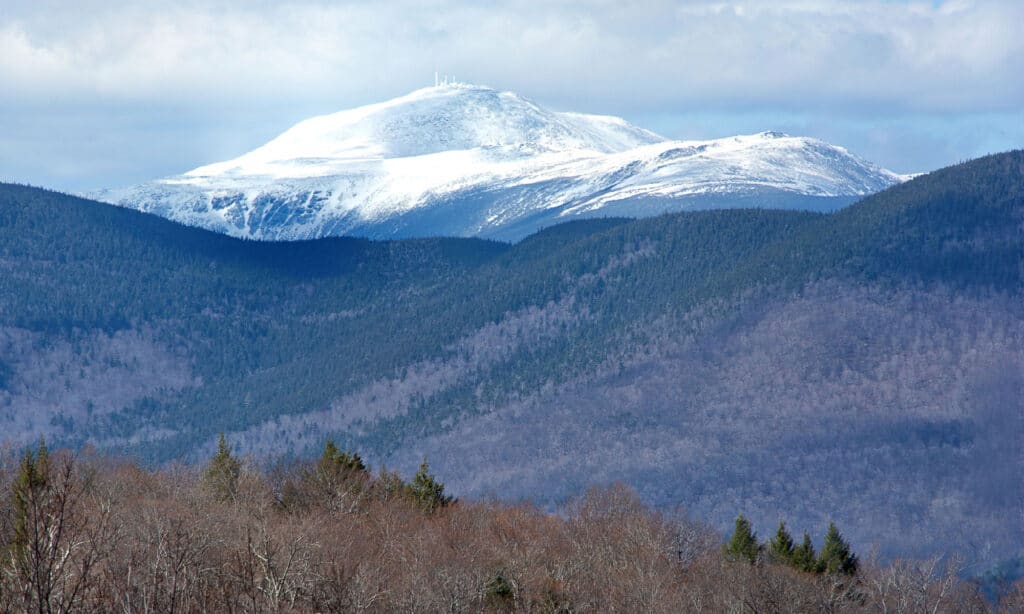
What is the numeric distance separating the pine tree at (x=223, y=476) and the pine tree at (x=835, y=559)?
45.7m

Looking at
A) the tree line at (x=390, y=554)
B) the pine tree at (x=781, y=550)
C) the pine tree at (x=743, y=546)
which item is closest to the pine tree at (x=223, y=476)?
the tree line at (x=390, y=554)

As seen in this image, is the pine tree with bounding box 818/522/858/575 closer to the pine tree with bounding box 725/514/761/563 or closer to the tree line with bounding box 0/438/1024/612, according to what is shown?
the tree line with bounding box 0/438/1024/612

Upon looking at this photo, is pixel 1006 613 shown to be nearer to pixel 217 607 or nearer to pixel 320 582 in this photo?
pixel 320 582

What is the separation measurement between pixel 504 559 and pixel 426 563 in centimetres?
651

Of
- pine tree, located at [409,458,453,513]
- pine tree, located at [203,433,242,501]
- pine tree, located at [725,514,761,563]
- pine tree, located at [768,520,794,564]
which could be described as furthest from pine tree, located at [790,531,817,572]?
pine tree, located at [203,433,242,501]

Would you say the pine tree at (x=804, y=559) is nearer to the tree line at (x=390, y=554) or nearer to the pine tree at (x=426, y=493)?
the tree line at (x=390, y=554)

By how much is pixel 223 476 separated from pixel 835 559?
5000 cm

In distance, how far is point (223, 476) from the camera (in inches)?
4466

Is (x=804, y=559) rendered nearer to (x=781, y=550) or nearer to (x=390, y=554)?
(x=781, y=550)

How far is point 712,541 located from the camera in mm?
153875

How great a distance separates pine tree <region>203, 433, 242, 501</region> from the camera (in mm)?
109562

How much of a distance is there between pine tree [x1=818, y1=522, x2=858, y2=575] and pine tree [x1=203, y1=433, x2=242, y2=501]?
1798 inches

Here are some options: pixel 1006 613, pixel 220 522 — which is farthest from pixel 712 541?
pixel 220 522

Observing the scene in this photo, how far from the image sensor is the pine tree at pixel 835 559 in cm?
12556
